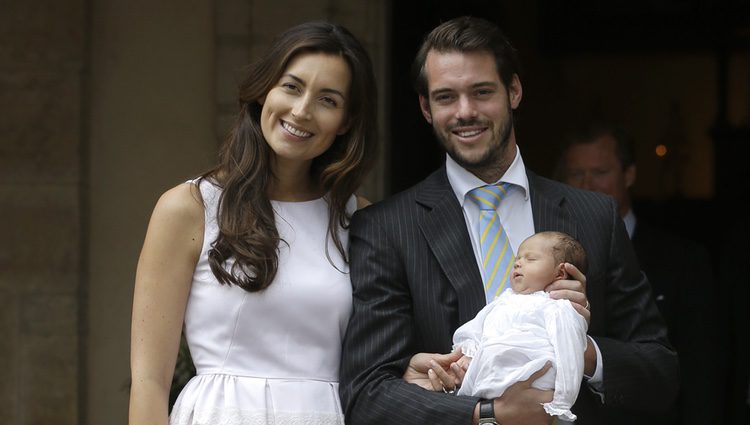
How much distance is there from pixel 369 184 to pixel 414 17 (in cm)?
107

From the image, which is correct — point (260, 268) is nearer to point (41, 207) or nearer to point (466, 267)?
point (466, 267)

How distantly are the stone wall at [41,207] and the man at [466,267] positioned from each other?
213cm

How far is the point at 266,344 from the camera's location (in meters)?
3.49

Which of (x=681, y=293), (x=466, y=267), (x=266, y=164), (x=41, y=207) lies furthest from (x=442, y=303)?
(x=41, y=207)

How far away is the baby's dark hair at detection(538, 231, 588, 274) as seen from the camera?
3.25 m

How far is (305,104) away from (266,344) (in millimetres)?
673

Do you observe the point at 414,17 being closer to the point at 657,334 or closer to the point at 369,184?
the point at 369,184

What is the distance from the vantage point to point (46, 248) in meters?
5.35

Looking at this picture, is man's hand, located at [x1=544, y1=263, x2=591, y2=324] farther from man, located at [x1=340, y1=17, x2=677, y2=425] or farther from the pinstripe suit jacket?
the pinstripe suit jacket

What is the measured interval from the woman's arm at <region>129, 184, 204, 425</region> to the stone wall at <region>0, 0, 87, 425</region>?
2.04 metres

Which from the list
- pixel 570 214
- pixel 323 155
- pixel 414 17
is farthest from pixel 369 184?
pixel 570 214

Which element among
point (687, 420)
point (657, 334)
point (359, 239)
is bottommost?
point (687, 420)

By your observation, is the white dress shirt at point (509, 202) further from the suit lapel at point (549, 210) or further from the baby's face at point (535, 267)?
the baby's face at point (535, 267)

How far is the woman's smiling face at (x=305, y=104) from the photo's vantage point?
354 centimetres
